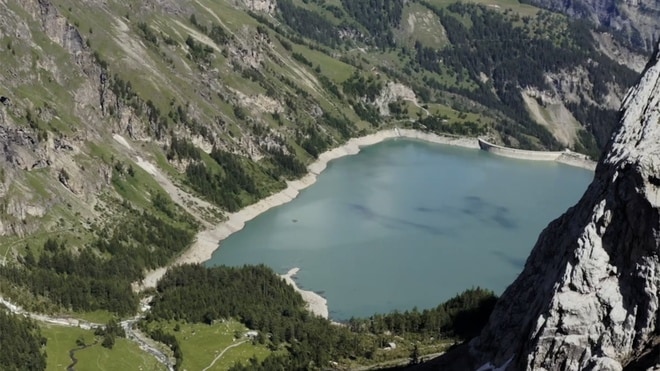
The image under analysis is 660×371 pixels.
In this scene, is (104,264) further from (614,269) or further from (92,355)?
(614,269)

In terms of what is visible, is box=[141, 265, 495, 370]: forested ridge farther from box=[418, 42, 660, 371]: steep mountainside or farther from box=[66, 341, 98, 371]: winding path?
box=[418, 42, 660, 371]: steep mountainside

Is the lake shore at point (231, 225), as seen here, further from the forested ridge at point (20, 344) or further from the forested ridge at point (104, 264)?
the forested ridge at point (20, 344)

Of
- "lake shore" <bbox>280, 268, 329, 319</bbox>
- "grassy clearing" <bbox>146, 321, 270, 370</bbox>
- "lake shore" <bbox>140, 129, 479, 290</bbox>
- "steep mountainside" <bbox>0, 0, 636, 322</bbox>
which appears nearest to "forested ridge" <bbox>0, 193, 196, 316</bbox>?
"steep mountainside" <bbox>0, 0, 636, 322</bbox>

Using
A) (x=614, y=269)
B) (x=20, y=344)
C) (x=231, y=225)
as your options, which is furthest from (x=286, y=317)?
(x=614, y=269)

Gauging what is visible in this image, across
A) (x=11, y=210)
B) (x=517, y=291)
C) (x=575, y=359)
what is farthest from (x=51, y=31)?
(x=575, y=359)

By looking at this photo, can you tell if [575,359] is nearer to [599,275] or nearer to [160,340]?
[599,275]

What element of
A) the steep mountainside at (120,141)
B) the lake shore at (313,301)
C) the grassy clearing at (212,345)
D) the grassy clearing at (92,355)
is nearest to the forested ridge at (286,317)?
the grassy clearing at (212,345)
